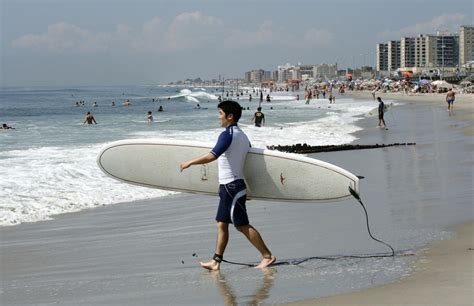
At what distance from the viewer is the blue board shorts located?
17.4 feet

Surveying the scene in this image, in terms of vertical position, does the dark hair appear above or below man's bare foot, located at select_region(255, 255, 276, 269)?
above

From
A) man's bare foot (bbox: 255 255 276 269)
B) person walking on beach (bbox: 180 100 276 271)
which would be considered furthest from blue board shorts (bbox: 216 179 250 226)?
man's bare foot (bbox: 255 255 276 269)

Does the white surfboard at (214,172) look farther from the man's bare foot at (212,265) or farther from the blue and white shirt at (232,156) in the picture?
the man's bare foot at (212,265)

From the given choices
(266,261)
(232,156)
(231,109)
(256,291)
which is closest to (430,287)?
(256,291)

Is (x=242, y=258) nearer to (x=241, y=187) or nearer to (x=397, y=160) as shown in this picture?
(x=241, y=187)

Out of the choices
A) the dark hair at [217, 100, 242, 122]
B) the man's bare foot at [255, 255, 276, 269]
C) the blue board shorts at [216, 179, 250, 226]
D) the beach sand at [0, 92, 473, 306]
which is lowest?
the beach sand at [0, 92, 473, 306]

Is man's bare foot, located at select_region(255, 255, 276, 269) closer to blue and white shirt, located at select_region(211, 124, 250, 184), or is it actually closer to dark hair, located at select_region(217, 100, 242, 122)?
blue and white shirt, located at select_region(211, 124, 250, 184)

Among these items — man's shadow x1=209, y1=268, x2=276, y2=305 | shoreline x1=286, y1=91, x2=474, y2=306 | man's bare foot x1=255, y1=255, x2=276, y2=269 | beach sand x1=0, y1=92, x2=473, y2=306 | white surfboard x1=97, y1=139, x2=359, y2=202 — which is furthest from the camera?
white surfboard x1=97, y1=139, x2=359, y2=202

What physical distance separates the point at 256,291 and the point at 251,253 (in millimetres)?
1318

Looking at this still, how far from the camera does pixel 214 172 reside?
609cm

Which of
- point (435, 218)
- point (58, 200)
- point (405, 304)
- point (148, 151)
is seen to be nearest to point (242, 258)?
point (148, 151)

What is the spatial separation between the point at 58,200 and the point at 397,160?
6.95 meters

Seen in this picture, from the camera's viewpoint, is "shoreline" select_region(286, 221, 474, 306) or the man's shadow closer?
"shoreline" select_region(286, 221, 474, 306)

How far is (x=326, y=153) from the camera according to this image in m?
16.1
